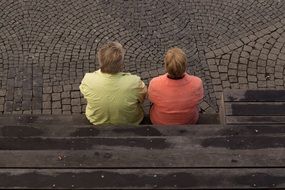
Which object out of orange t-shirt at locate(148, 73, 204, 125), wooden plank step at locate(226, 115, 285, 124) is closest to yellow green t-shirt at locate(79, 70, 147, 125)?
orange t-shirt at locate(148, 73, 204, 125)

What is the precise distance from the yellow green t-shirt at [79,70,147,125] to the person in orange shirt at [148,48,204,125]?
0.19m

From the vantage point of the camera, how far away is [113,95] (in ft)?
15.8

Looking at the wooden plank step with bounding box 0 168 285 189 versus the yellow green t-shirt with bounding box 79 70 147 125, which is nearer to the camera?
the wooden plank step with bounding box 0 168 285 189

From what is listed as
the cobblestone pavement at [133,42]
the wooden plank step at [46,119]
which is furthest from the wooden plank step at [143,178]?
the cobblestone pavement at [133,42]

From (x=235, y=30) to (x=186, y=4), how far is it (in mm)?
922

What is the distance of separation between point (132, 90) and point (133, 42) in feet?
8.11

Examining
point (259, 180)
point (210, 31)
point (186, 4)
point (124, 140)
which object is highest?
point (186, 4)

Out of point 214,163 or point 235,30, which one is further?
point 235,30

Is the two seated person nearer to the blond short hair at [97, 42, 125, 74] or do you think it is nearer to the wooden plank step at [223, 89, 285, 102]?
the blond short hair at [97, 42, 125, 74]

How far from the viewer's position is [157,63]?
6.96 m

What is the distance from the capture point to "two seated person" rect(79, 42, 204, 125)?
15.5ft

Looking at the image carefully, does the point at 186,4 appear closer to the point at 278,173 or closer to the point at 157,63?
the point at 157,63

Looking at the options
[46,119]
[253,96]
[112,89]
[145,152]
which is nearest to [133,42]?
[46,119]

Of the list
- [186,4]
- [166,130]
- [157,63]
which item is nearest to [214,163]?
[166,130]
